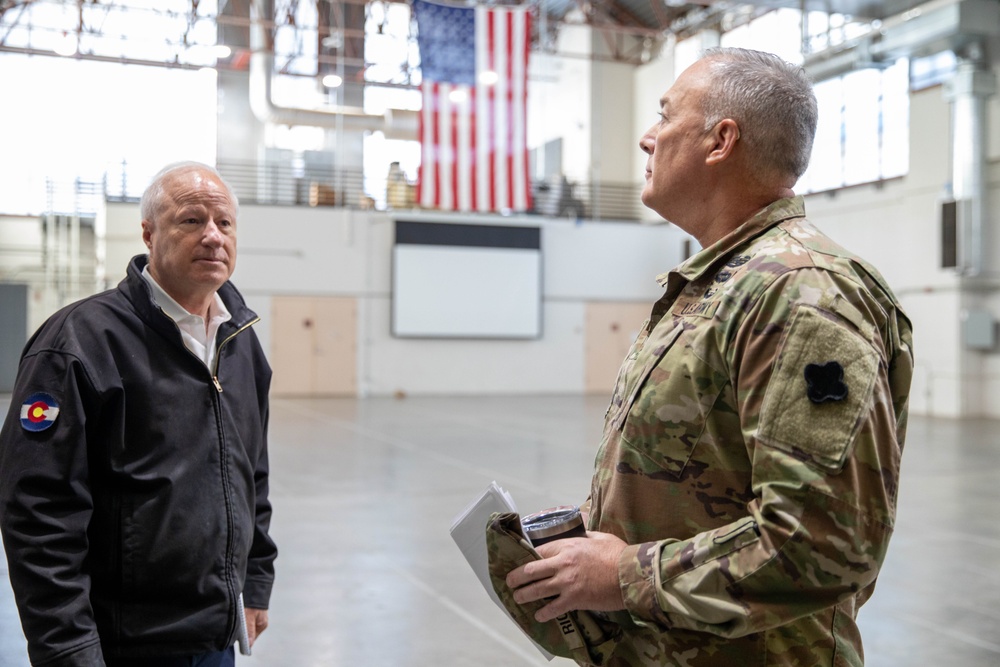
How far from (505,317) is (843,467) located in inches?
798

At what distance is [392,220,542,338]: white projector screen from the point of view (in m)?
20.8

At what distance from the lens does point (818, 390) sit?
1234 millimetres

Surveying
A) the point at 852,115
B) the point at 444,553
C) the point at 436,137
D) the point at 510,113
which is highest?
the point at 852,115

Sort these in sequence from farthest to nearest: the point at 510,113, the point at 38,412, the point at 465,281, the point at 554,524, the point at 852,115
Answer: the point at 465,281, the point at 852,115, the point at 510,113, the point at 38,412, the point at 554,524

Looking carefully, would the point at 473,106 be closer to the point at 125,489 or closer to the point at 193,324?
the point at 193,324

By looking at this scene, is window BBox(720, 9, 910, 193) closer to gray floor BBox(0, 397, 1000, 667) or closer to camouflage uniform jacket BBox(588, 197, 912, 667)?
gray floor BBox(0, 397, 1000, 667)

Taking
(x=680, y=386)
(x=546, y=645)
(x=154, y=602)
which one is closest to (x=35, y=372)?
(x=154, y=602)

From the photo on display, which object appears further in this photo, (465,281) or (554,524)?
(465,281)

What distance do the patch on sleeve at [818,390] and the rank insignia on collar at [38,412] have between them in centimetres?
131

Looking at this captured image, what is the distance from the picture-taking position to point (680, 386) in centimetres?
141

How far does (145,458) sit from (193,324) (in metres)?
0.36

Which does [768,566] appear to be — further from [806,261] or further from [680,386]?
[806,261]

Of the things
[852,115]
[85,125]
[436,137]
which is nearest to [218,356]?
[436,137]

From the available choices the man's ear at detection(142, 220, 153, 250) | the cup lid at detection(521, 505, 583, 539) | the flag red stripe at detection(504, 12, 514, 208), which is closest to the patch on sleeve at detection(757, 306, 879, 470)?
the cup lid at detection(521, 505, 583, 539)
